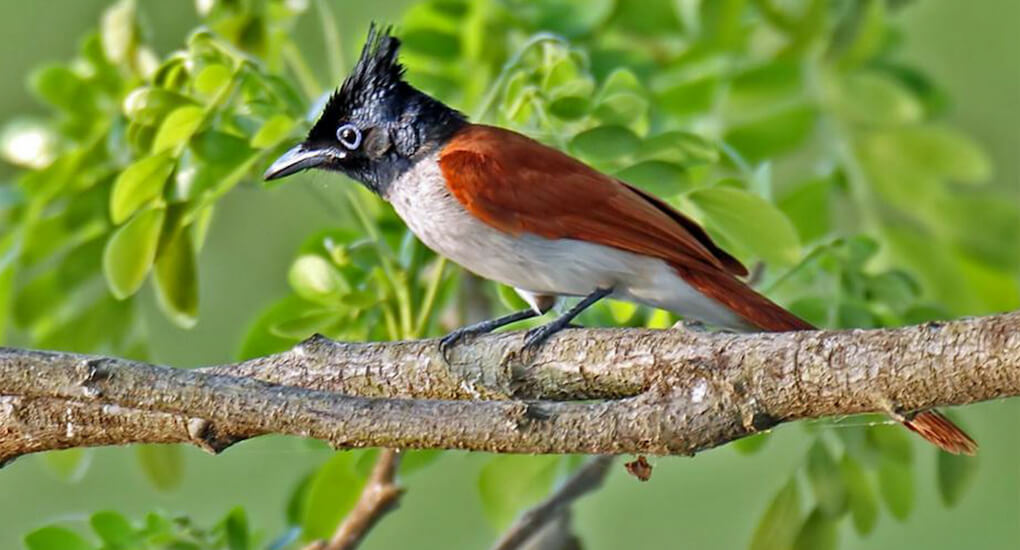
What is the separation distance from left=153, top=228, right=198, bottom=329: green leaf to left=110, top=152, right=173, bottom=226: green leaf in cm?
7

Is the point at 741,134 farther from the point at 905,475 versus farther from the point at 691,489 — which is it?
the point at 691,489

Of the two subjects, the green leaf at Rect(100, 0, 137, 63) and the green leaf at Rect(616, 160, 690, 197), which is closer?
the green leaf at Rect(616, 160, 690, 197)

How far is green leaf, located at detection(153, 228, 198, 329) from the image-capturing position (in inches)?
81.0

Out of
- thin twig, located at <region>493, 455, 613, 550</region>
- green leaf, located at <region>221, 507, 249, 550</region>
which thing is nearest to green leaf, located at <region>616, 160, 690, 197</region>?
thin twig, located at <region>493, 455, 613, 550</region>

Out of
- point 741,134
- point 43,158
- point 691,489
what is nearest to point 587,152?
point 741,134

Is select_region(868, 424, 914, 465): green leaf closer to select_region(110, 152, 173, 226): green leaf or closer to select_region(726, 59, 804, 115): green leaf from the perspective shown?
select_region(726, 59, 804, 115): green leaf

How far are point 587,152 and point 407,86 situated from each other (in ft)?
1.53

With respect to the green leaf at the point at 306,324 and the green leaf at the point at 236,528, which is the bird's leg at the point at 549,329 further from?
the green leaf at the point at 236,528

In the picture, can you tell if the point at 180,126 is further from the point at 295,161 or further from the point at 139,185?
the point at 295,161

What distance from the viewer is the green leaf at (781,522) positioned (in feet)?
6.87

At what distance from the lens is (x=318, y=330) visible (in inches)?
81.4

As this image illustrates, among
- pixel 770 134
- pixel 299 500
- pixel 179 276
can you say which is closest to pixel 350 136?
pixel 179 276

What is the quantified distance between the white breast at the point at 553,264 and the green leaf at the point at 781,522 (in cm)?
26

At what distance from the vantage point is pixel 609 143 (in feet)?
6.58
